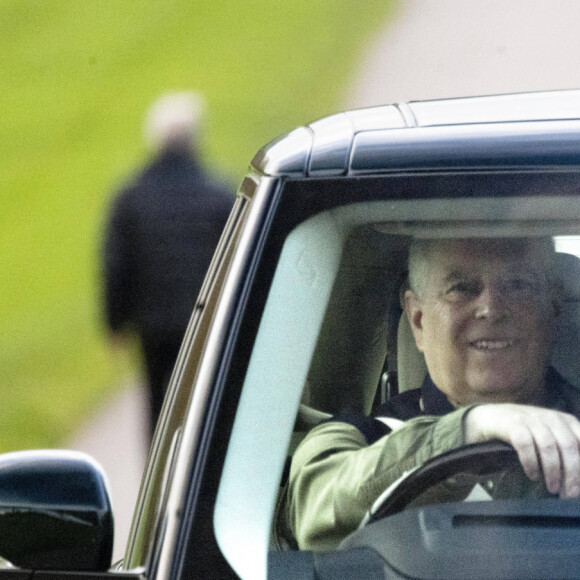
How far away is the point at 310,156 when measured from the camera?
4.90 ft

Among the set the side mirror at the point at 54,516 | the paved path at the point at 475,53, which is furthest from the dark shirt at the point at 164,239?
the side mirror at the point at 54,516

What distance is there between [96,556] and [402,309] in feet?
1.71

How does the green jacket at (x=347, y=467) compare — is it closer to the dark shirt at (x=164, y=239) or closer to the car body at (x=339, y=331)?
the car body at (x=339, y=331)

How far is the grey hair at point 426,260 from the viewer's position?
150 centimetres

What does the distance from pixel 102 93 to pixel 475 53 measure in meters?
2.99

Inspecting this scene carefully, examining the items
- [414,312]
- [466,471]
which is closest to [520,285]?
[414,312]

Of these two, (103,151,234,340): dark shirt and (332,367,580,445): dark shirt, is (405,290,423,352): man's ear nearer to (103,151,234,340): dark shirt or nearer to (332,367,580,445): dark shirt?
(332,367,580,445): dark shirt

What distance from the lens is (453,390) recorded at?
1.53 metres

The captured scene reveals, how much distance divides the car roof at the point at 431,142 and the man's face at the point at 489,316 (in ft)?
0.38

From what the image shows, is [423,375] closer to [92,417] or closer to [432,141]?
[432,141]

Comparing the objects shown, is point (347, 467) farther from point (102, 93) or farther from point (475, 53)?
point (102, 93)

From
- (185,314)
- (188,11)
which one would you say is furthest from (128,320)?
(188,11)

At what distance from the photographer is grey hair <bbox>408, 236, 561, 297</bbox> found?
1.50 metres

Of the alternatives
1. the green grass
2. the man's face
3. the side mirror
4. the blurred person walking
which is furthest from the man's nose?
the green grass
